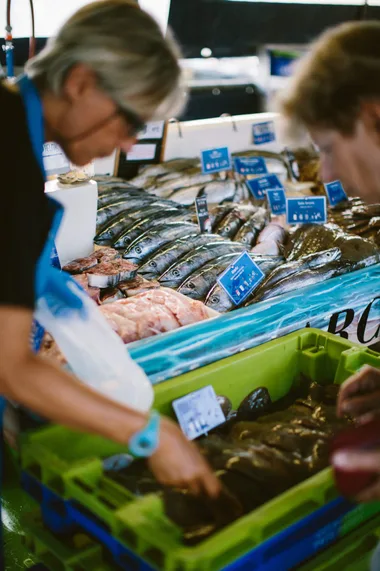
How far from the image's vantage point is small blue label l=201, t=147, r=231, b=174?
15.6ft

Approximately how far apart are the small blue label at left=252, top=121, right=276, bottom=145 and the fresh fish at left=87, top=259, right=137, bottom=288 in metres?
2.79

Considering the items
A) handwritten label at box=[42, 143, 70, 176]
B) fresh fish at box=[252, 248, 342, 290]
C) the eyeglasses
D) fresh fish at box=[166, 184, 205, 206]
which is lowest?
fresh fish at box=[166, 184, 205, 206]

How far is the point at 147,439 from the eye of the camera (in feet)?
4.52

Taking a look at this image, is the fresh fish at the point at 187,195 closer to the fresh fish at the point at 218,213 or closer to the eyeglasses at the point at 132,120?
the fresh fish at the point at 218,213

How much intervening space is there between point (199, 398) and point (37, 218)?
3.47 ft

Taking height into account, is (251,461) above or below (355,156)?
below

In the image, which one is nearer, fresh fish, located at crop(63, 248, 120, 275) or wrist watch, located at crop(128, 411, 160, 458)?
wrist watch, located at crop(128, 411, 160, 458)

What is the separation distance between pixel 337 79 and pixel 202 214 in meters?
2.09

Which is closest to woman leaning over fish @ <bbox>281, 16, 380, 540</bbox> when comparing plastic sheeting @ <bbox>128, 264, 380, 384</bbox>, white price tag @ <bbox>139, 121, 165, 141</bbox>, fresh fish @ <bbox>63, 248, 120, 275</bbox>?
plastic sheeting @ <bbox>128, 264, 380, 384</bbox>

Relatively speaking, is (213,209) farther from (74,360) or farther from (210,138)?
(74,360)

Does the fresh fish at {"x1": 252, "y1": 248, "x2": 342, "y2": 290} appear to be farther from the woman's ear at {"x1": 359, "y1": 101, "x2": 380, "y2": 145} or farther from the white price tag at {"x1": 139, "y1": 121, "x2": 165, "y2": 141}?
the white price tag at {"x1": 139, "y1": 121, "x2": 165, "y2": 141}

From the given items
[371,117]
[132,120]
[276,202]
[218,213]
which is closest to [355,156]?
[371,117]

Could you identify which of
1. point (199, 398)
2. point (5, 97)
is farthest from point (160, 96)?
point (199, 398)

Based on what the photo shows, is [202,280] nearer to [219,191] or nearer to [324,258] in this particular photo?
[324,258]
